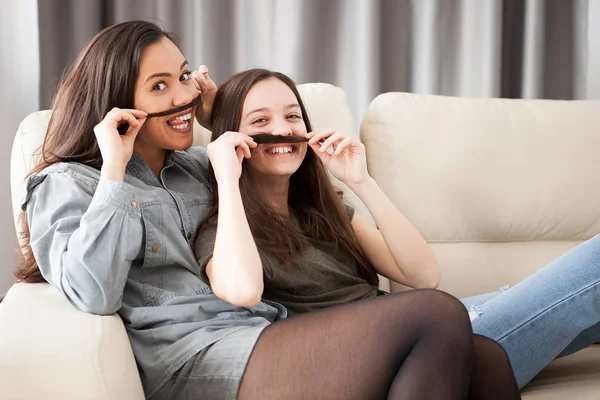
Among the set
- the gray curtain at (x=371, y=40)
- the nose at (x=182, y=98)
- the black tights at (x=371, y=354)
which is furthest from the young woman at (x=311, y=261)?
the gray curtain at (x=371, y=40)

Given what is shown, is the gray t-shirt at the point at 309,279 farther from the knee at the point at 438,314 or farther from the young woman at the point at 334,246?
the knee at the point at 438,314

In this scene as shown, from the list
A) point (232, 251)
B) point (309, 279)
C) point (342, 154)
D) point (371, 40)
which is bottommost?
point (309, 279)

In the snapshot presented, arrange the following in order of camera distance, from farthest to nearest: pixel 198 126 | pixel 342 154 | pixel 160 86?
pixel 198 126
pixel 342 154
pixel 160 86

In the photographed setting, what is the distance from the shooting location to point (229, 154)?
4.61 ft

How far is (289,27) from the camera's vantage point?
253 cm

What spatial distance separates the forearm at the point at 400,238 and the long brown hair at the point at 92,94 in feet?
1.76

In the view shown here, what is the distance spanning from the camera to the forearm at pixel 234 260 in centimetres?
128

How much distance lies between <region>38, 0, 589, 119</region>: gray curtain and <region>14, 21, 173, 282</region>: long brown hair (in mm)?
823

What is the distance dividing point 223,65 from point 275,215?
1070 mm

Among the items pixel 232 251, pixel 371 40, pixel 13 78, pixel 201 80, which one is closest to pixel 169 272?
pixel 232 251

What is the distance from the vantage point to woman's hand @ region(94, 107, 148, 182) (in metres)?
1.32

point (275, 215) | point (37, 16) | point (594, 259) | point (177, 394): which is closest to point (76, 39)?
point (37, 16)

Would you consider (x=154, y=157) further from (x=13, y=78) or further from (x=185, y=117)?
(x=13, y=78)

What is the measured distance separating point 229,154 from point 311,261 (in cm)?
29
